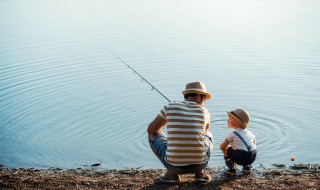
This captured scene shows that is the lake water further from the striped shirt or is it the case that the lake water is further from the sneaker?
the striped shirt

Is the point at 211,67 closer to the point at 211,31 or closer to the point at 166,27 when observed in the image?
the point at 211,31

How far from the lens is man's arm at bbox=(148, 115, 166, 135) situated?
483 cm

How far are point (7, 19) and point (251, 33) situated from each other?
10740 millimetres

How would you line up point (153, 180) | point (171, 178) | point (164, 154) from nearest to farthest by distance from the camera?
point (164, 154) → point (171, 178) → point (153, 180)

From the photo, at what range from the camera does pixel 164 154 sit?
490 cm

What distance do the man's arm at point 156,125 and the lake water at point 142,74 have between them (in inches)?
65.8

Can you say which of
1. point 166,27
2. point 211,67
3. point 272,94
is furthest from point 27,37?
point 272,94

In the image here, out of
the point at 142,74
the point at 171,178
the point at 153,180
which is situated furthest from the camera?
the point at 142,74

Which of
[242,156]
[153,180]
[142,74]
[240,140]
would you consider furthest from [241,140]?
[142,74]

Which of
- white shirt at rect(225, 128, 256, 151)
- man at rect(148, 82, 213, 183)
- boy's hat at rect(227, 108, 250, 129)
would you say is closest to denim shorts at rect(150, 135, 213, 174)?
man at rect(148, 82, 213, 183)

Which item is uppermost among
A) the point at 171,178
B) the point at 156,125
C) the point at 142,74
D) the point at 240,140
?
the point at 142,74

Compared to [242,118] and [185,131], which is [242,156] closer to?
[242,118]

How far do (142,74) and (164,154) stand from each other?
667 centimetres

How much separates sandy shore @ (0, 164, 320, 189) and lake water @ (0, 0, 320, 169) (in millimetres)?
673
